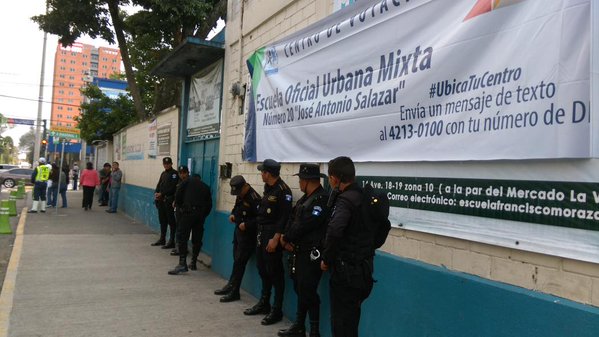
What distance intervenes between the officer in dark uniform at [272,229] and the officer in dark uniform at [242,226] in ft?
1.50

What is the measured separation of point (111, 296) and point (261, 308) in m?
2.01

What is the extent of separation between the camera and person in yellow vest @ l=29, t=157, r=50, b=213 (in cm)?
1445

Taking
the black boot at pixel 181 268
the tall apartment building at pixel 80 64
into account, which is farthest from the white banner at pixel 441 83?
the tall apartment building at pixel 80 64

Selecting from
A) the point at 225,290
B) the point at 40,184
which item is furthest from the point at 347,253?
the point at 40,184

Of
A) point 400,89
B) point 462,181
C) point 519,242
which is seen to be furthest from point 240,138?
point 519,242

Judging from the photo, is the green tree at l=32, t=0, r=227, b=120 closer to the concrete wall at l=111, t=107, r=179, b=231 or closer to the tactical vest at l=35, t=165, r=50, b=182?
the concrete wall at l=111, t=107, r=179, b=231

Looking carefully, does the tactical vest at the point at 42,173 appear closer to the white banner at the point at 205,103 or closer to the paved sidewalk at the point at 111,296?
the paved sidewalk at the point at 111,296

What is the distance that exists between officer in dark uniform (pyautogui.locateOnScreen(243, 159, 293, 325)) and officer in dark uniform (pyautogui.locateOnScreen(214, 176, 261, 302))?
46 centimetres

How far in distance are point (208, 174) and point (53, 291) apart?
325 centimetres

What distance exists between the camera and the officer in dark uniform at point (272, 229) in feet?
16.0

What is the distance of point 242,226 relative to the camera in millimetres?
5543

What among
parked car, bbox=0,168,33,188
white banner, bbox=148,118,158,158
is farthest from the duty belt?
parked car, bbox=0,168,33,188

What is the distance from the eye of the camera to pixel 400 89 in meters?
3.59

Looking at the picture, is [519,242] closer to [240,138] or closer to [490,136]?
[490,136]
